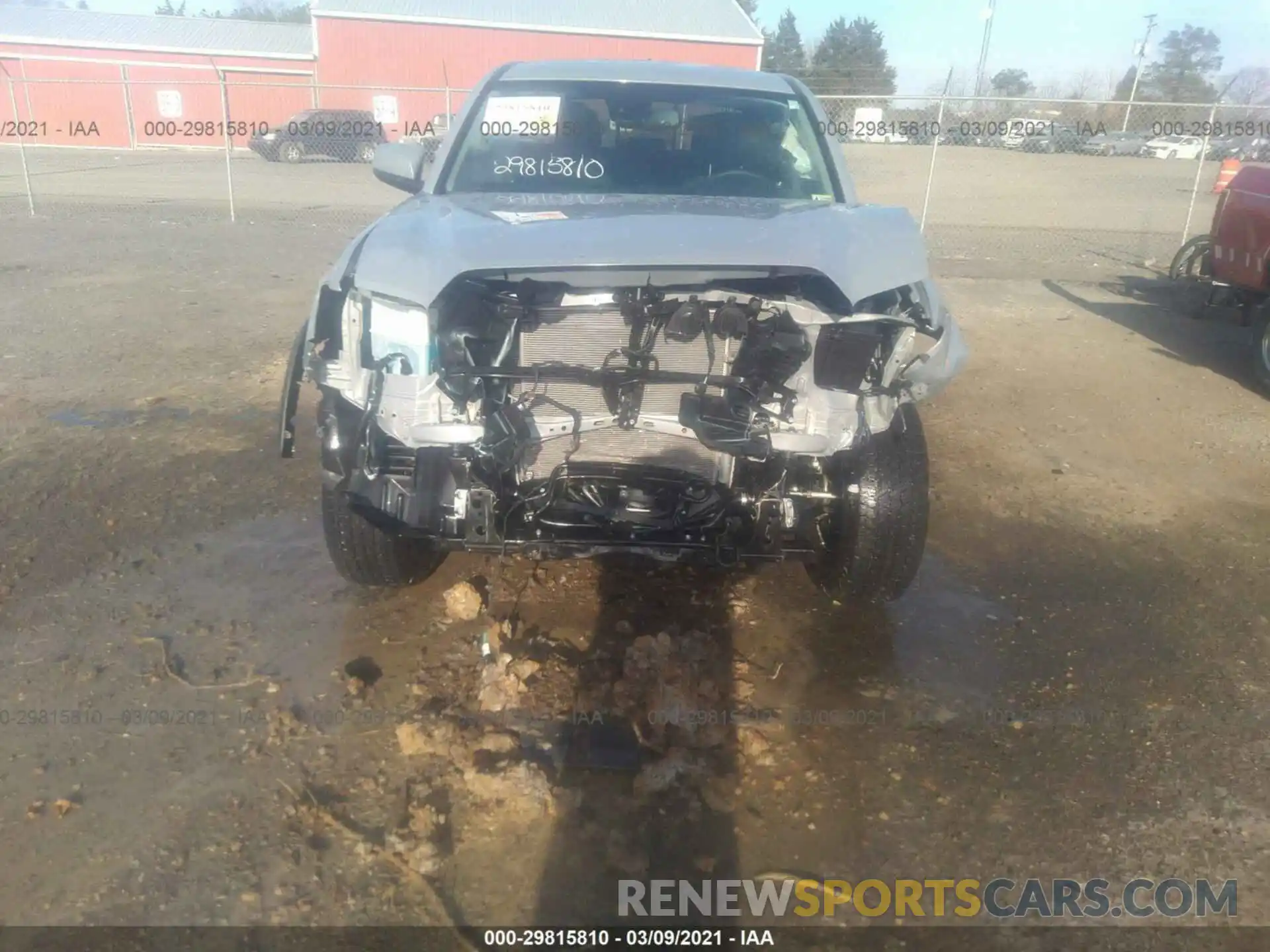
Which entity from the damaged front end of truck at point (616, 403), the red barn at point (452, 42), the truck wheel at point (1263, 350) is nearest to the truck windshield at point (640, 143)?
the damaged front end of truck at point (616, 403)

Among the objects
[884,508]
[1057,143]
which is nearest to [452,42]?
[1057,143]

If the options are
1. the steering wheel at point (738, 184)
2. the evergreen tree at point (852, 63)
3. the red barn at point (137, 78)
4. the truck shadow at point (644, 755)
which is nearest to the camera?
the truck shadow at point (644, 755)

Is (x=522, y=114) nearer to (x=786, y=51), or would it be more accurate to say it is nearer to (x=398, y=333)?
(x=398, y=333)

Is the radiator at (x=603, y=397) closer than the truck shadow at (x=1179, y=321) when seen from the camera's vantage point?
Yes

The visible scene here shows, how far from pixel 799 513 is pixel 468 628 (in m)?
1.28

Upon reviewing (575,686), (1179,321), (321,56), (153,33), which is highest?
(153,33)

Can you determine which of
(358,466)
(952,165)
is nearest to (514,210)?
(358,466)

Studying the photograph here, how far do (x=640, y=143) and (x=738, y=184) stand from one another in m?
0.50

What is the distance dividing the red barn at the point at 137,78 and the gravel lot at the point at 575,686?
2922 cm

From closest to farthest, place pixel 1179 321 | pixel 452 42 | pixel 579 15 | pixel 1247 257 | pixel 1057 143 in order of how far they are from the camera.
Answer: pixel 1247 257, pixel 1179 321, pixel 1057 143, pixel 452 42, pixel 579 15

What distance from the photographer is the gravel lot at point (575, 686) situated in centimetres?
245

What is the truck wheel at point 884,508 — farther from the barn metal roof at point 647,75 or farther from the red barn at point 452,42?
the red barn at point 452,42

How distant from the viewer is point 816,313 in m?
2.93

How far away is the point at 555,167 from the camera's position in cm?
412
